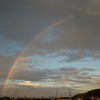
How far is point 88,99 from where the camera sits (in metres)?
101

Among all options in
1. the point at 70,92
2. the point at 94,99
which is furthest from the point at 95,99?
the point at 70,92

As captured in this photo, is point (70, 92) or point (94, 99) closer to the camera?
point (94, 99)

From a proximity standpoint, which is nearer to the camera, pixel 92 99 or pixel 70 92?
pixel 92 99

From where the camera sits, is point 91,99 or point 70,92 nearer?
point 91,99

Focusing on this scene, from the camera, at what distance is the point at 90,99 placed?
99562 millimetres

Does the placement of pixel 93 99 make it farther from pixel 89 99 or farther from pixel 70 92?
pixel 70 92

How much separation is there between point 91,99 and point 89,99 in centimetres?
213

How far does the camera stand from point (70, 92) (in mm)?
136375

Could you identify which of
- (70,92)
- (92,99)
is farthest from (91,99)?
(70,92)

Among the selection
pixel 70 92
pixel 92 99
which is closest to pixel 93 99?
A: pixel 92 99

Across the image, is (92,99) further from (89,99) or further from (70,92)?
(70,92)

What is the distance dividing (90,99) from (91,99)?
1.28 meters

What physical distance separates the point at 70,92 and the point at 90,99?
38.7m

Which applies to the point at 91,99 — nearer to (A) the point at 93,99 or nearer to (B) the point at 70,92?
(A) the point at 93,99
